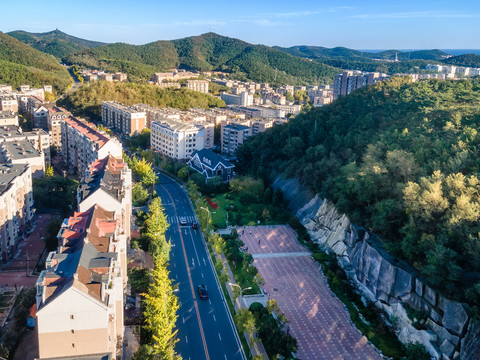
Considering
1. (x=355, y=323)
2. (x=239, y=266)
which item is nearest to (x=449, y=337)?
(x=355, y=323)

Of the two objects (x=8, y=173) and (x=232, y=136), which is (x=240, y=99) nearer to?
(x=232, y=136)

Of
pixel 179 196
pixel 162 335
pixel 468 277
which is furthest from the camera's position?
pixel 179 196

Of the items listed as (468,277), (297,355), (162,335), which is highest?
(468,277)

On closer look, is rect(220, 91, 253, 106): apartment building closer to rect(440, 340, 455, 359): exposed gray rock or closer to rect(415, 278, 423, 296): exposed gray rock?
rect(415, 278, 423, 296): exposed gray rock

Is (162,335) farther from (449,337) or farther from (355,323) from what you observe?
(449,337)

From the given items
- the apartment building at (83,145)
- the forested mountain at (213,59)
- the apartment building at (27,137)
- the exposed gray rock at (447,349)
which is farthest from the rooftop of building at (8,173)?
the forested mountain at (213,59)

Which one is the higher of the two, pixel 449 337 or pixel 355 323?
pixel 449 337

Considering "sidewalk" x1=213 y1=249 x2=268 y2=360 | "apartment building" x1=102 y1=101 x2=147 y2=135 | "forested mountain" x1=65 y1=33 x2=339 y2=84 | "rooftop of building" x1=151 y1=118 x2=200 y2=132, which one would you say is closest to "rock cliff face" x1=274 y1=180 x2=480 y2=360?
"sidewalk" x1=213 y1=249 x2=268 y2=360
